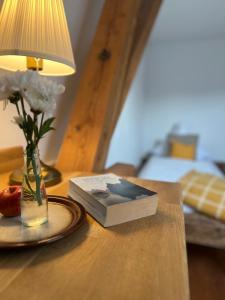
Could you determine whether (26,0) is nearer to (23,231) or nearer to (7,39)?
(7,39)

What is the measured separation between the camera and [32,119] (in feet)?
1.56

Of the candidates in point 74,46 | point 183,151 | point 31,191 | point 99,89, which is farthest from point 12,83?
point 183,151

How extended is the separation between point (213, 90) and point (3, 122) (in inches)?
139

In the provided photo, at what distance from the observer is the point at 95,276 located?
392 mm

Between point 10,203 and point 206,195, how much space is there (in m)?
1.50

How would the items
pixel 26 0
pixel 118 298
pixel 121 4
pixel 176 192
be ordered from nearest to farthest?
pixel 118 298 → pixel 26 0 → pixel 176 192 → pixel 121 4

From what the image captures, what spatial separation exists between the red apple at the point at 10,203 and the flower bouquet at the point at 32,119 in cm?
4

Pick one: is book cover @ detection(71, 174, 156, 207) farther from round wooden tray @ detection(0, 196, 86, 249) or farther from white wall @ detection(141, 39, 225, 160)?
white wall @ detection(141, 39, 225, 160)

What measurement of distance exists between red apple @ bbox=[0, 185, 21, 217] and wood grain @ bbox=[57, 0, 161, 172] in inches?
22.9

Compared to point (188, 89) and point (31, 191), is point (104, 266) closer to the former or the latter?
point (31, 191)

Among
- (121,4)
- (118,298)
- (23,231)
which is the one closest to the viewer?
(118,298)

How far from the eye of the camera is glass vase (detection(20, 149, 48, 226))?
1.61ft

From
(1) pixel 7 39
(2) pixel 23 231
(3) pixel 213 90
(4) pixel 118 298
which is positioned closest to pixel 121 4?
(1) pixel 7 39

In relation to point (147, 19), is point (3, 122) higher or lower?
lower
